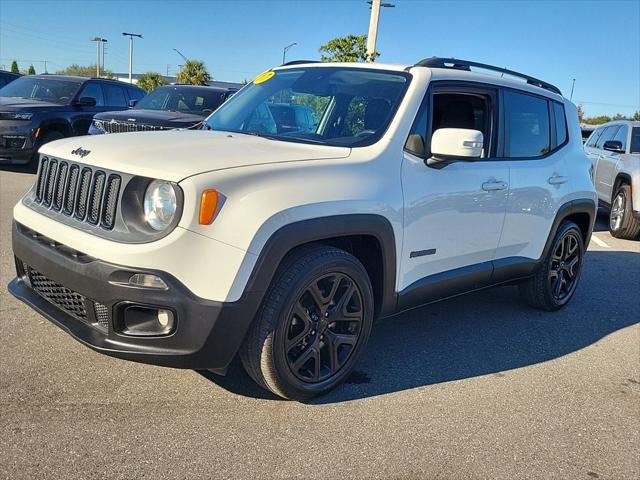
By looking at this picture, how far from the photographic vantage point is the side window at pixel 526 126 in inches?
169

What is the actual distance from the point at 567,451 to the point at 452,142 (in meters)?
1.75

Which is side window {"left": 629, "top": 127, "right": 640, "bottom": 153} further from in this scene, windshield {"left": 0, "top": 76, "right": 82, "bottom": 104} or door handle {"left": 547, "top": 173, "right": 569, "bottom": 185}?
windshield {"left": 0, "top": 76, "right": 82, "bottom": 104}

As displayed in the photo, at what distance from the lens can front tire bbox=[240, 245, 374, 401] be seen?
113 inches

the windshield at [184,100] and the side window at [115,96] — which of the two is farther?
the side window at [115,96]

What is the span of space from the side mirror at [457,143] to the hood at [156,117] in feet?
19.1

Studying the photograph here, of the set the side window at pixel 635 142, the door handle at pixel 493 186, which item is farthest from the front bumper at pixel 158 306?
the side window at pixel 635 142

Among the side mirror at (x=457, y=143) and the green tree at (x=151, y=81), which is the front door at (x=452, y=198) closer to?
the side mirror at (x=457, y=143)

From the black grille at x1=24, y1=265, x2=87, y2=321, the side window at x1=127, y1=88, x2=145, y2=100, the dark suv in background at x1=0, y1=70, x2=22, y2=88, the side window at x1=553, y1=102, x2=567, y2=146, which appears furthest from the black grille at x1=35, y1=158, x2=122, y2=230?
the dark suv in background at x1=0, y1=70, x2=22, y2=88

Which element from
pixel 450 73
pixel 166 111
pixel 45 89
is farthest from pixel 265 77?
pixel 45 89

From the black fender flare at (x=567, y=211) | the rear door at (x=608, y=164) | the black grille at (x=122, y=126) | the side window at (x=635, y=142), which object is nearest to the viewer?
the black fender flare at (x=567, y=211)

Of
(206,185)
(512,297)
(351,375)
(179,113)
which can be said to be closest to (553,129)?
(512,297)

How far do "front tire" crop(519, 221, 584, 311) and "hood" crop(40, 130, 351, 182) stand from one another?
2.56m

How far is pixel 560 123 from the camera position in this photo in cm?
500

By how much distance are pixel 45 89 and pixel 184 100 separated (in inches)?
125
